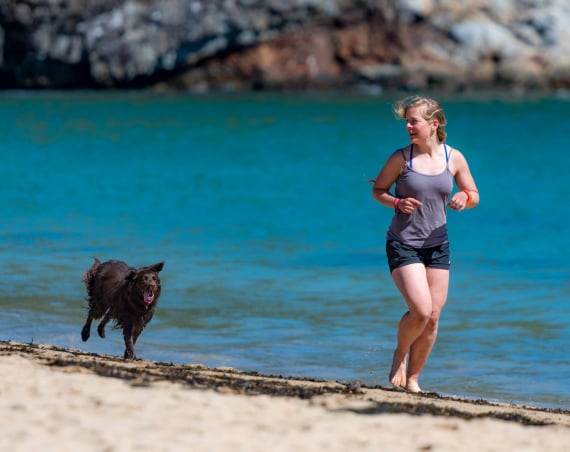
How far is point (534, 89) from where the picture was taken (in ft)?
259

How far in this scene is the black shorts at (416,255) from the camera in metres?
7.82

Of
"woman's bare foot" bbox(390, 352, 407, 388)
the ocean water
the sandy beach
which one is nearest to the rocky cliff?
the ocean water

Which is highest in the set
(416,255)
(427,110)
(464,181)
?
(427,110)

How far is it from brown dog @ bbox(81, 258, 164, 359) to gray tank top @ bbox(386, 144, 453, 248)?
6.52 ft

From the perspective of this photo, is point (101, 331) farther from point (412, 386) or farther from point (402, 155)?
point (402, 155)

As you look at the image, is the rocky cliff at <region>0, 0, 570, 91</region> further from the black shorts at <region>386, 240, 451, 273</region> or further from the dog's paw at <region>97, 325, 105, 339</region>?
the black shorts at <region>386, 240, 451, 273</region>

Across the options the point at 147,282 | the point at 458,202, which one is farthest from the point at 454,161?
the point at 147,282

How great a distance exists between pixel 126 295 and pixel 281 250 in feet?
31.7

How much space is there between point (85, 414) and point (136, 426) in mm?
364

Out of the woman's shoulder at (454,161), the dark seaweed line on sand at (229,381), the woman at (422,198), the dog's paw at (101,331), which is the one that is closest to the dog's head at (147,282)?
the dark seaweed line on sand at (229,381)

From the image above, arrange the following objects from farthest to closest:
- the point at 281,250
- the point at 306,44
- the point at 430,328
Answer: the point at 306,44
the point at 281,250
the point at 430,328

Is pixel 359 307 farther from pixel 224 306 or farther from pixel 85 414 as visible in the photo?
pixel 85 414

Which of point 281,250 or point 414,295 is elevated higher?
point 281,250

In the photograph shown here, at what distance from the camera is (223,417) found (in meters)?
6.21
